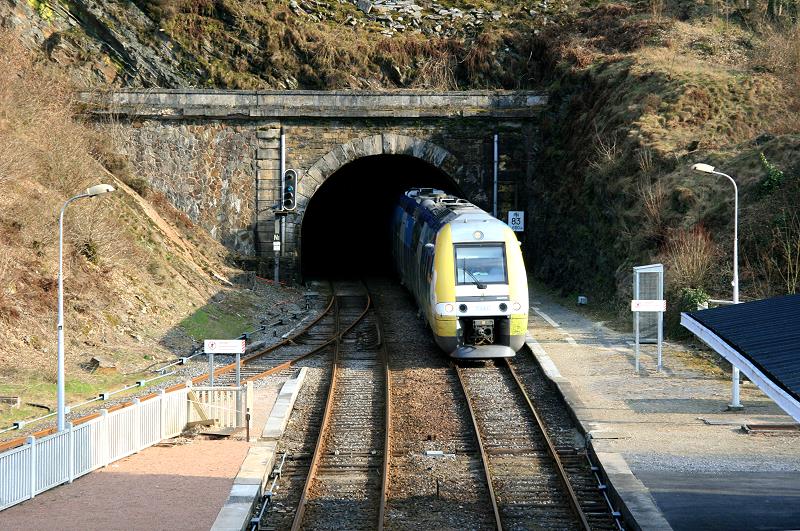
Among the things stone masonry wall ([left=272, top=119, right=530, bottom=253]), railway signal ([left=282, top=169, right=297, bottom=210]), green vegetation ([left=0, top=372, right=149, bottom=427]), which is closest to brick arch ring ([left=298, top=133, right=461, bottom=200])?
stone masonry wall ([left=272, top=119, right=530, bottom=253])

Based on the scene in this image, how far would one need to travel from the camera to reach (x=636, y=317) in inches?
835

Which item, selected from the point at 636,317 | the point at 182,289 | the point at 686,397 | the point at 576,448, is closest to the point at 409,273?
the point at 182,289

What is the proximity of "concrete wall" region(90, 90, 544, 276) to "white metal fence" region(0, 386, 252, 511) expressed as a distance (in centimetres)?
1837

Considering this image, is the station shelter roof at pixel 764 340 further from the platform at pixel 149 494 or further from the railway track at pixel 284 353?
the railway track at pixel 284 353

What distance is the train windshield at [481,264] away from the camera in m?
21.1

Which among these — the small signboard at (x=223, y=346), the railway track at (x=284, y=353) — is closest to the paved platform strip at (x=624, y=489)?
the small signboard at (x=223, y=346)

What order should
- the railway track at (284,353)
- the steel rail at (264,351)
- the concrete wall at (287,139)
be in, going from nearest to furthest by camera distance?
the steel rail at (264,351)
the railway track at (284,353)
the concrete wall at (287,139)

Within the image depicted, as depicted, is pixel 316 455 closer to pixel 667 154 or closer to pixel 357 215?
pixel 667 154

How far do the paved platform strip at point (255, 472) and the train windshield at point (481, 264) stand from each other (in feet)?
14.6

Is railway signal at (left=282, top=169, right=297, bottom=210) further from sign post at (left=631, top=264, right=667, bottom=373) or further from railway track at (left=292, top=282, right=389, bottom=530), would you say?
sign post at (left=631, top=264, right=667, bottom=373)

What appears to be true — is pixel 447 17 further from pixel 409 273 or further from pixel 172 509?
pixel 172 509

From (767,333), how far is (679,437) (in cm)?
498

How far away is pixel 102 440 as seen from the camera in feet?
47.1

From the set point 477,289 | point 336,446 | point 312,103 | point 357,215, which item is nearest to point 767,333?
point 336,446
